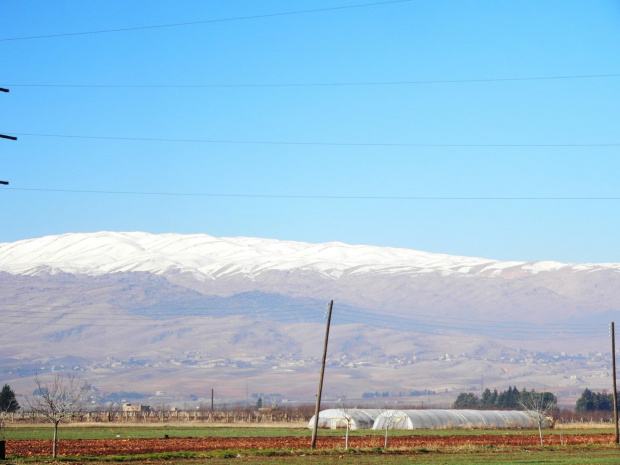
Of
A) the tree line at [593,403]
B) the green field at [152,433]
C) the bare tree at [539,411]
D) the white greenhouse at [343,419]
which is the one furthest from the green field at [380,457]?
the tree line at [593,403]

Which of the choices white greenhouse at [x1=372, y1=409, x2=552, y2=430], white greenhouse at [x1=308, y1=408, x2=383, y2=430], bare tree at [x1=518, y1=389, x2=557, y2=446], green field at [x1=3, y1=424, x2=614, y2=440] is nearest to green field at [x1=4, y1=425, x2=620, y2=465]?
bare tree at [x1=518, y1=389, x2=557, y2=446]

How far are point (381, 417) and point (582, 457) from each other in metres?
46.6

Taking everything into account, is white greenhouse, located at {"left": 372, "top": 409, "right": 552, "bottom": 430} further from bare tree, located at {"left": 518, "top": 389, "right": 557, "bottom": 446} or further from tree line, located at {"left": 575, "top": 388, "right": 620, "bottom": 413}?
tree line, located at {"left": 575, "top": 388, "right": 620, "bottom": 413}

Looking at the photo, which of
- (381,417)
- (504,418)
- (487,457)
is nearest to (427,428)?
(381,417)

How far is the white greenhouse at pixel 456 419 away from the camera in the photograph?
315 feet

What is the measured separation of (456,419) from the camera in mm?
103188

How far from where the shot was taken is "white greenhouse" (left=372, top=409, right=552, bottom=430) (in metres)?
95.9

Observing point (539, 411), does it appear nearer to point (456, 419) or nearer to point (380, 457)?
point (456, 419)

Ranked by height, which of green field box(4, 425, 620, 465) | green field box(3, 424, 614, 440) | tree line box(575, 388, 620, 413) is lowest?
green field box(3, 424, 614, 440)

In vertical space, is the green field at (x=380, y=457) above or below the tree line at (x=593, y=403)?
below

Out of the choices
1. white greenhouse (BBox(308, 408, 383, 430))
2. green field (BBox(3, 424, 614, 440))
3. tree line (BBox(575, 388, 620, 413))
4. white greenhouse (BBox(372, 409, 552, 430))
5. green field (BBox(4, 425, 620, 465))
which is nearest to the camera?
green field (BBox(4, 425, 620, 465))

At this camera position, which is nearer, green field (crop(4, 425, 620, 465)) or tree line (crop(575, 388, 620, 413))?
green field (crop(4, 425, 620, 465))

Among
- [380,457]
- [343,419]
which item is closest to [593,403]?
[343,419]

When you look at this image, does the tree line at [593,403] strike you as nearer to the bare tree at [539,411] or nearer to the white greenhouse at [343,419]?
the bare tree at [539,411]
